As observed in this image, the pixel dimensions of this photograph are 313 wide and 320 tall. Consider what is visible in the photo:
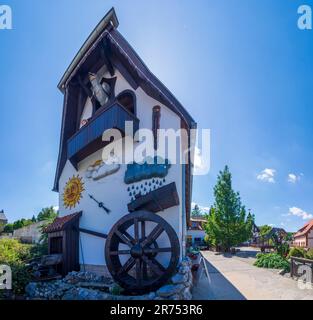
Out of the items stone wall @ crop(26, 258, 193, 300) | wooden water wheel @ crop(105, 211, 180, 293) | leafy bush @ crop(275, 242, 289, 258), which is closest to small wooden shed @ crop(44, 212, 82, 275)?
stone wall @ crop(26, 258, 193, 300)

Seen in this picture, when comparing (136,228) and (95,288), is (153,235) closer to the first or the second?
(136,228)

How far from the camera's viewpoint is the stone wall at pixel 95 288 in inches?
212

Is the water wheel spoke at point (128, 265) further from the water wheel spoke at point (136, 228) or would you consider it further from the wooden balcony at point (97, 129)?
the wooden balcony at point (97, 129)

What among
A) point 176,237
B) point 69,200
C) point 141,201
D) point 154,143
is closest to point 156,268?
point 176,237

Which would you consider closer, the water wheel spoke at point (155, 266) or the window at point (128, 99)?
the water wheel spoke at point (155, 266)

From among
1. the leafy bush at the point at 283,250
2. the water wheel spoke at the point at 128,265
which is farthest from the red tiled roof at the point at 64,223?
the leafy bush at the point at 283,250

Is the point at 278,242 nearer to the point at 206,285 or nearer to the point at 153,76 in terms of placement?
the point at 206,285

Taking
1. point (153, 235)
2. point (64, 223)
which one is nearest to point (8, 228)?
point (64, 223)

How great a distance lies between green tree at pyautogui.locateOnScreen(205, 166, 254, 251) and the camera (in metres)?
24.0

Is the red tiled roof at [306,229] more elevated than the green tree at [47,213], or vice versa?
the green tree at [47,213]

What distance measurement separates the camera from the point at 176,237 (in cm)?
616

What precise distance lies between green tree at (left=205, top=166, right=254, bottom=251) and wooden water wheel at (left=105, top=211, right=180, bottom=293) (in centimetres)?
1929

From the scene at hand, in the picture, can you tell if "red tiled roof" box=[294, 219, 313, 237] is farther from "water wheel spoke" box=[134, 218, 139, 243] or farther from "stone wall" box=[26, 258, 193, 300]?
"water wheel spoke" box=[134, 218, 139, 243]

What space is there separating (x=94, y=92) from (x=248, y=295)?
8.49 metres
